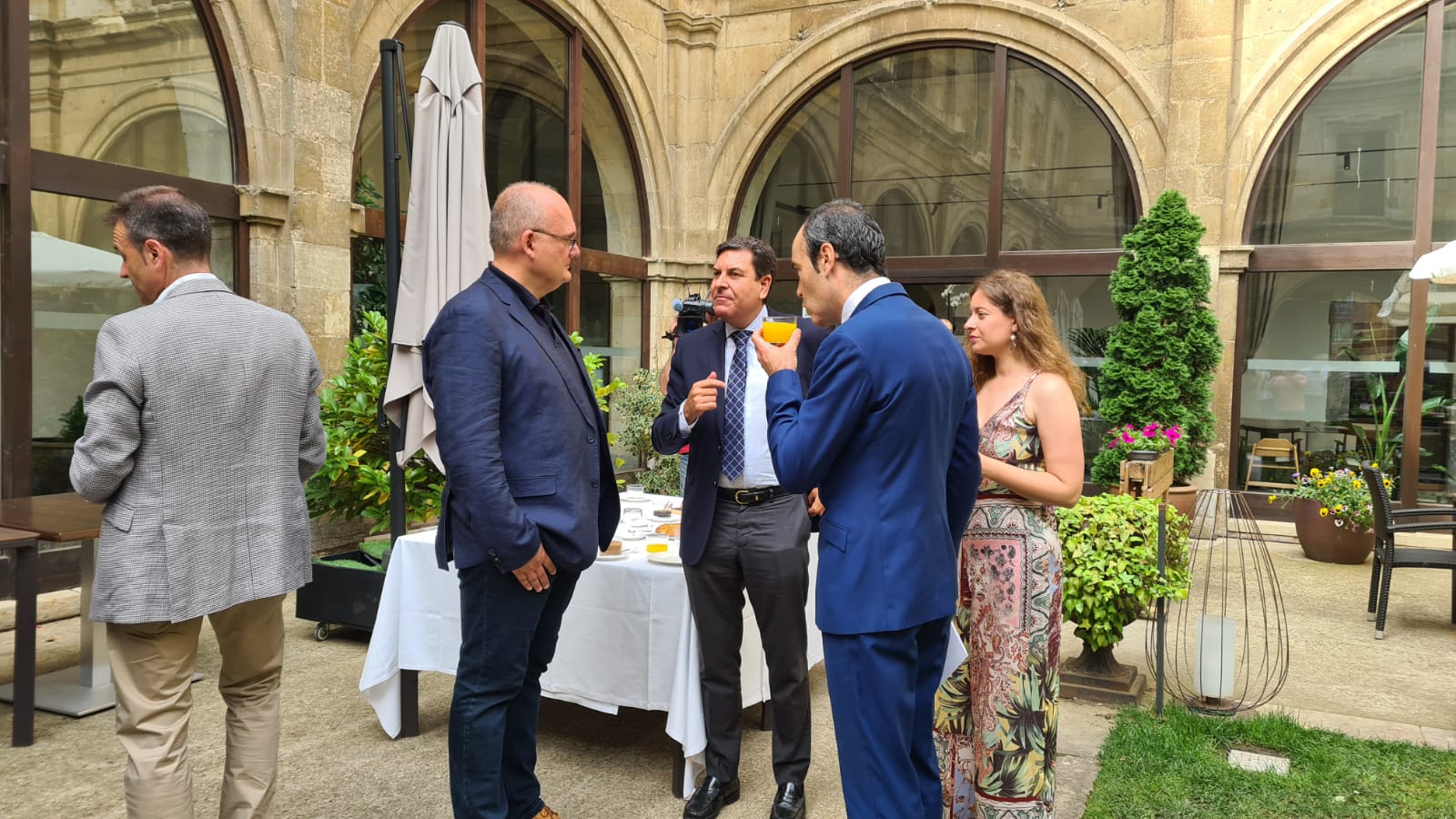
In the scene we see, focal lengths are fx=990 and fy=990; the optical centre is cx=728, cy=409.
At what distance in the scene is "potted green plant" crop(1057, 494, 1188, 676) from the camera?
448 cm

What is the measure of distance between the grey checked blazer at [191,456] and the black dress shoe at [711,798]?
150 cm

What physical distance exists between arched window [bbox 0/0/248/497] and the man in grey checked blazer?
12.4 ft

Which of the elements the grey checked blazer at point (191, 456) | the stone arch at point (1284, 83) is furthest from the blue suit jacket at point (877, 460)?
the stone arch at point (1284, 83)

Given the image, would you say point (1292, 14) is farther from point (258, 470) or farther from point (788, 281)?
point (258, 470)

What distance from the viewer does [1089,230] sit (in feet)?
34.9

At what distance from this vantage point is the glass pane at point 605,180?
10.9 meters

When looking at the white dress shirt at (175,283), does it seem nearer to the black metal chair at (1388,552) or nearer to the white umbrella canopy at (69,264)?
the white umbrella canopy at (69,264)

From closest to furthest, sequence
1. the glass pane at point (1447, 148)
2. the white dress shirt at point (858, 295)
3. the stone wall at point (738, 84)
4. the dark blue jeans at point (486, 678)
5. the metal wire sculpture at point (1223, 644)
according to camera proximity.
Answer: the white dress shirt at point (858, 295) → the dark blue jeans at point (486, 678) → the metal wire sculpture at point (1223, 644) → the stone wall at point (738, 84) → the glass pane at point (1447, 148)

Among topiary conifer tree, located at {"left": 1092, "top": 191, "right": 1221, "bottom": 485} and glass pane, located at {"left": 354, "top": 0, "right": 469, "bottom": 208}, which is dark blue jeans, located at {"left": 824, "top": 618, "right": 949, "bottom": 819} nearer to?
glass pane, located at {"left": 354, "top": 0, "right": 469, "bottom": 208}

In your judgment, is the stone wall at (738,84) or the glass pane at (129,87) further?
the stone wall at (738,84)

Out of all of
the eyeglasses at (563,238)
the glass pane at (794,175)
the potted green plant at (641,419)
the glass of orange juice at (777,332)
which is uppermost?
the glass pane at (794,175)

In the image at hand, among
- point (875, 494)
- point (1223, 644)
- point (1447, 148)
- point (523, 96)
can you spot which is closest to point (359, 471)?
point (875, 494)

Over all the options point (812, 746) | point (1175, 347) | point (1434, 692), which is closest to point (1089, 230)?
point (1175, 347)

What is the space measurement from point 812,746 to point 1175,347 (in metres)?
6.52
